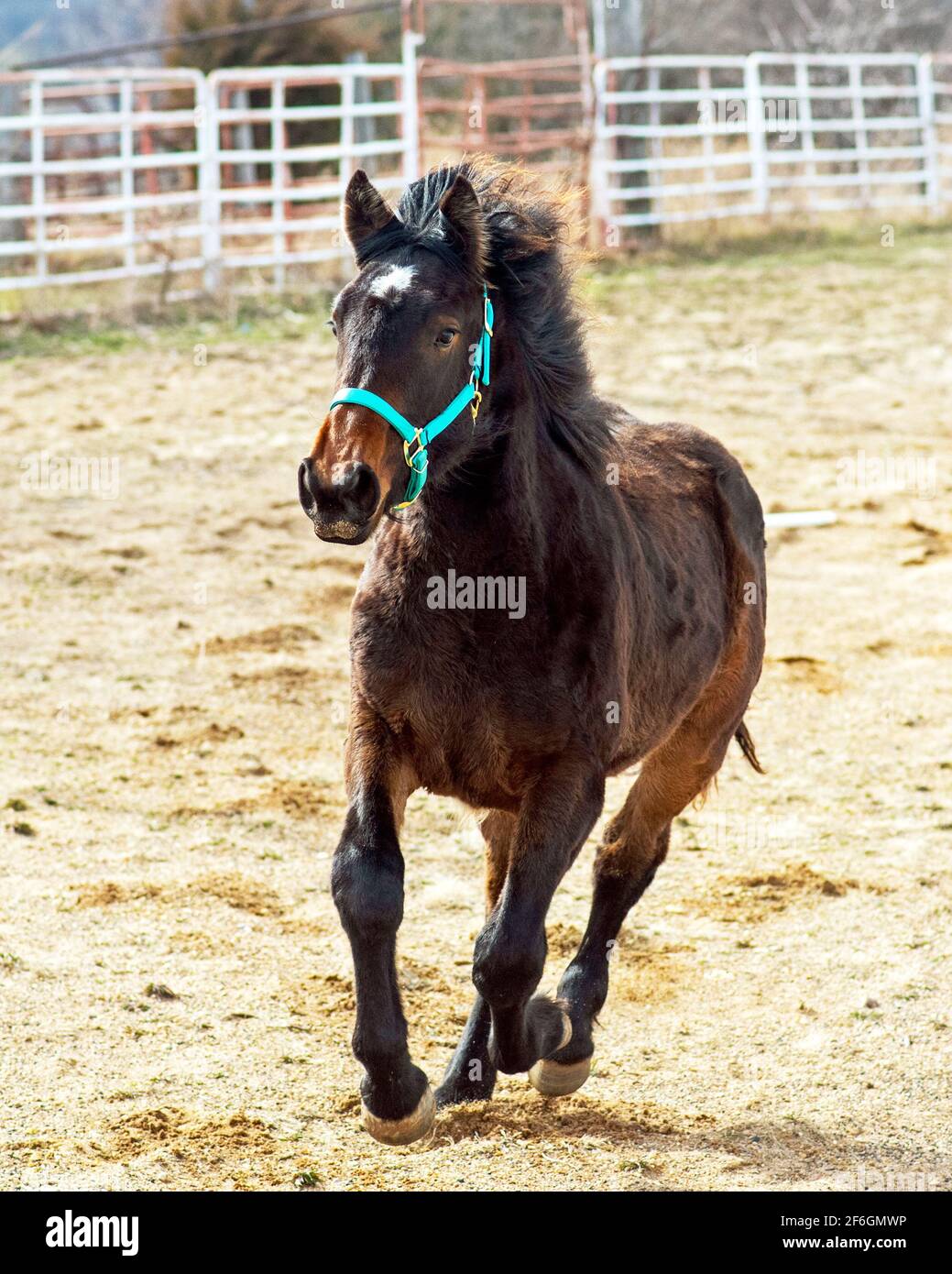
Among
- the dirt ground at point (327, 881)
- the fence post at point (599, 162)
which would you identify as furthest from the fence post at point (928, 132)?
the dirt ground at point (327, 881)

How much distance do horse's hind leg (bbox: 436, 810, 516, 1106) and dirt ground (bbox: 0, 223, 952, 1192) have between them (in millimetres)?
61

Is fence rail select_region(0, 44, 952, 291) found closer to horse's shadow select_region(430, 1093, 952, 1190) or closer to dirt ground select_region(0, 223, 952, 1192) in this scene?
dirt ground select_region(0, 223, 952, 1192)

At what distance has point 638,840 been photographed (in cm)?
430

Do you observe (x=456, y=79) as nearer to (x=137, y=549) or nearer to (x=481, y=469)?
(x=137, y=549)

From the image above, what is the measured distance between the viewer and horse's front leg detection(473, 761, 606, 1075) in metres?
3.23

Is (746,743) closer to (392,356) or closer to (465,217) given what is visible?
(465,217)

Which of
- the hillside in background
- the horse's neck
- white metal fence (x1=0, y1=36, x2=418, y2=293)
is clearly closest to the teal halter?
the horse's neck

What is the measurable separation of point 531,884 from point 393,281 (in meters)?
1.28

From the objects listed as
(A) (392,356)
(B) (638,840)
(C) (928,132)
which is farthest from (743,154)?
(A) (392,356)

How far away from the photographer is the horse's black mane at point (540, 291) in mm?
3490

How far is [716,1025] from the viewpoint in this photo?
13.9 feet

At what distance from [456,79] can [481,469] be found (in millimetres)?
26497

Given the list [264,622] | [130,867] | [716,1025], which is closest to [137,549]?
[264,622]

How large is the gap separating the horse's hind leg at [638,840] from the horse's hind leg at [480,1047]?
0.22m
